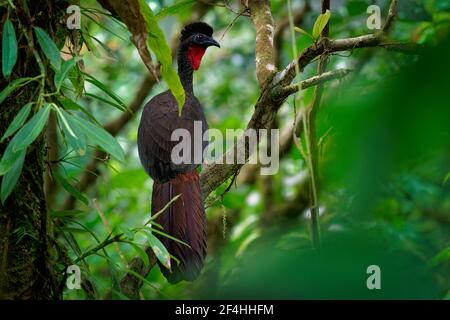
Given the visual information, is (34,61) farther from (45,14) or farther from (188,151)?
(188,151)

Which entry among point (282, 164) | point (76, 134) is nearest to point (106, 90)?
point (76, 134)

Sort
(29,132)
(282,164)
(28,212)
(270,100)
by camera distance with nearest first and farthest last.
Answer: (29,132), (28,212), (270,100), (282,164)

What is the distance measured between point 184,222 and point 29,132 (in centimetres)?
68

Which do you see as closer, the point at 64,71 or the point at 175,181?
the point at 64,71

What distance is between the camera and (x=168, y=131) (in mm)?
1786

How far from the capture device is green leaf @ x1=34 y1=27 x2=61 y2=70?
3.64 feet

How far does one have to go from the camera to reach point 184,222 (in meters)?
1.58

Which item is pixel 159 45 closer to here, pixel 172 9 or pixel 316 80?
pixel 316 80

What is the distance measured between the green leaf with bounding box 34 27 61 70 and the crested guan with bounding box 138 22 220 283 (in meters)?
0.59

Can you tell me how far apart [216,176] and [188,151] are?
129 mm

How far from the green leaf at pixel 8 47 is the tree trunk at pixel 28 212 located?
0.09m

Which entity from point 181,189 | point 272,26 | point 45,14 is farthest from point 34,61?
point 272,26

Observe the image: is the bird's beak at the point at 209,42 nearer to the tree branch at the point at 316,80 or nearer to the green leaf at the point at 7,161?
the tree branch at the point at 316,80

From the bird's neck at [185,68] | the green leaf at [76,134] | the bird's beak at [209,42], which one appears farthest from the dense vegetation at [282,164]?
the bird's neck at [185,68]
